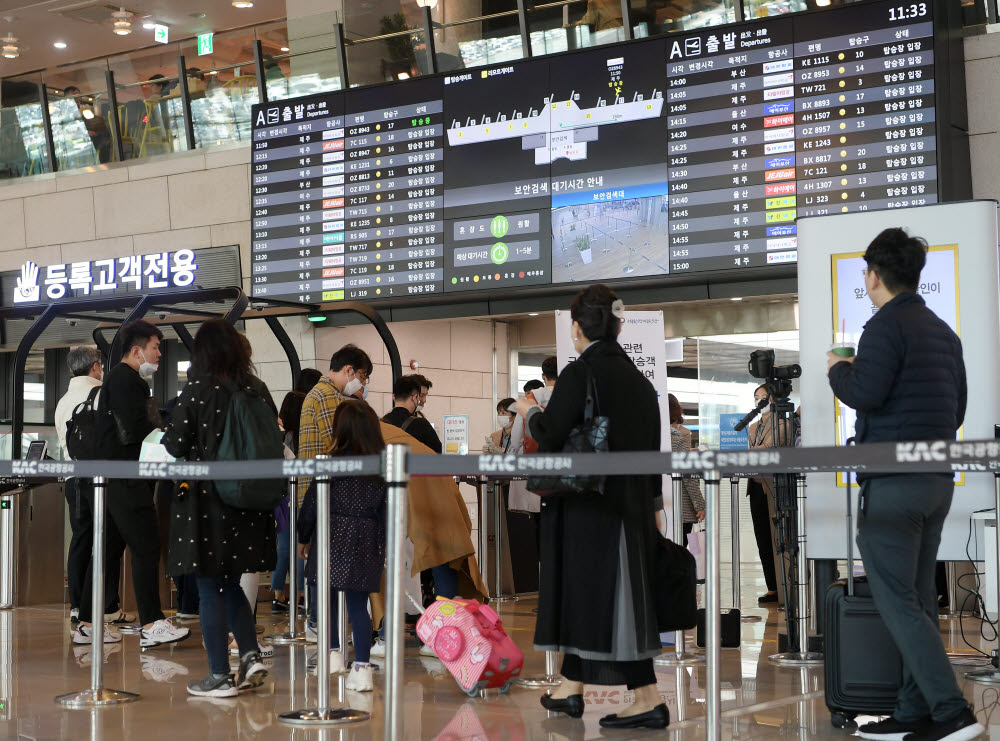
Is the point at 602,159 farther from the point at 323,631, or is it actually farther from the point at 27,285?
the point at 27,285

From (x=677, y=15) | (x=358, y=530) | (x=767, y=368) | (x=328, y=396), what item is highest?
(x=677, y=15)

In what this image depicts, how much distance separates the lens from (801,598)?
598cm

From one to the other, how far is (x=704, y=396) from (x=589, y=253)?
8.38ft

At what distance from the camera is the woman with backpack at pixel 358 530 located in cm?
503

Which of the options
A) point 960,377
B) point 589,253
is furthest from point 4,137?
point 960,377

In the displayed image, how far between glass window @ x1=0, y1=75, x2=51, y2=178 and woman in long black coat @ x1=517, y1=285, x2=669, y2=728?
9.26m

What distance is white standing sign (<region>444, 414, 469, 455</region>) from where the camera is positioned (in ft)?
30.6

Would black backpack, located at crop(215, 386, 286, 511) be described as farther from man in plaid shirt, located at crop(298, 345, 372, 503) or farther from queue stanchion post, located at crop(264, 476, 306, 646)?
queue stanchion post, located at crop(264, 476, 306, 646)

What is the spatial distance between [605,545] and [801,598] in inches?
86.3

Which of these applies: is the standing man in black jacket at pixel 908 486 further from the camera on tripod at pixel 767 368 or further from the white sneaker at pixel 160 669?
the white sneaker at pixel 160 669

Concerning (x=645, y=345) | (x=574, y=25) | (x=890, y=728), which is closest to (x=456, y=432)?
(x=645, y=345)

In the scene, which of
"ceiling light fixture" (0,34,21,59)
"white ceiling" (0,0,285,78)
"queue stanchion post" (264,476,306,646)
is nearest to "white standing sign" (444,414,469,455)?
"queue stanchion post" (264,476,306,646)

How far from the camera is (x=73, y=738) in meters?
4.16

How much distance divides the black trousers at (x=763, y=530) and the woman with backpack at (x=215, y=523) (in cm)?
506
